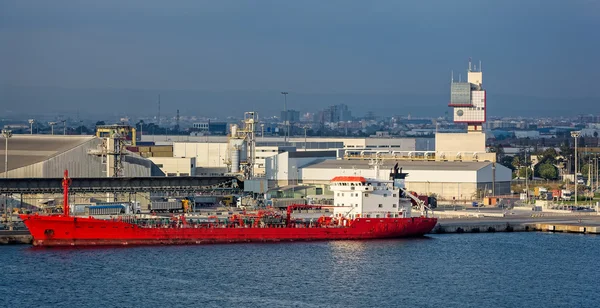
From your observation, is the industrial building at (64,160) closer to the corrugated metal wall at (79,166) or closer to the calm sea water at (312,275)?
the corrugated metal wall at (79,166)

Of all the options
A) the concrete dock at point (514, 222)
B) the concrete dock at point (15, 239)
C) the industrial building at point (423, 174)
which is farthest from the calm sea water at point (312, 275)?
the industrial building at point (423, 174)

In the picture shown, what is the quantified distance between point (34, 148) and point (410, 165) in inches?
958

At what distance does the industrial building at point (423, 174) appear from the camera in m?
71.1

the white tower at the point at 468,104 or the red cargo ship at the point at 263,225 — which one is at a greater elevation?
the white tower at the point at 468,104

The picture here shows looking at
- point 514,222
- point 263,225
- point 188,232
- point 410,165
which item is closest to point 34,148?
point 188,232

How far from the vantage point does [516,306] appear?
112 feet

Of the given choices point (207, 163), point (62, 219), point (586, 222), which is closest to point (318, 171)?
point (207, 163)

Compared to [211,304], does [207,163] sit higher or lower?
higher

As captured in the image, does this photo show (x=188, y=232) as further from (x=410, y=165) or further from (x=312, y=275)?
(x=410, y=165)

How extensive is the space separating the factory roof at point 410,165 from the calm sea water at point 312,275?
24553mm

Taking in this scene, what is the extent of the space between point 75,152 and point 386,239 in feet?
70.9

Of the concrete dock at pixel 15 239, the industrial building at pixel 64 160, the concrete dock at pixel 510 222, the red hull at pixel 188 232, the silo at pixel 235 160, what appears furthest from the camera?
the silo at pixel 235 160

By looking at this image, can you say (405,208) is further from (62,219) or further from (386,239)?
(62,219)

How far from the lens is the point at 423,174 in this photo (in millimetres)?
71875
